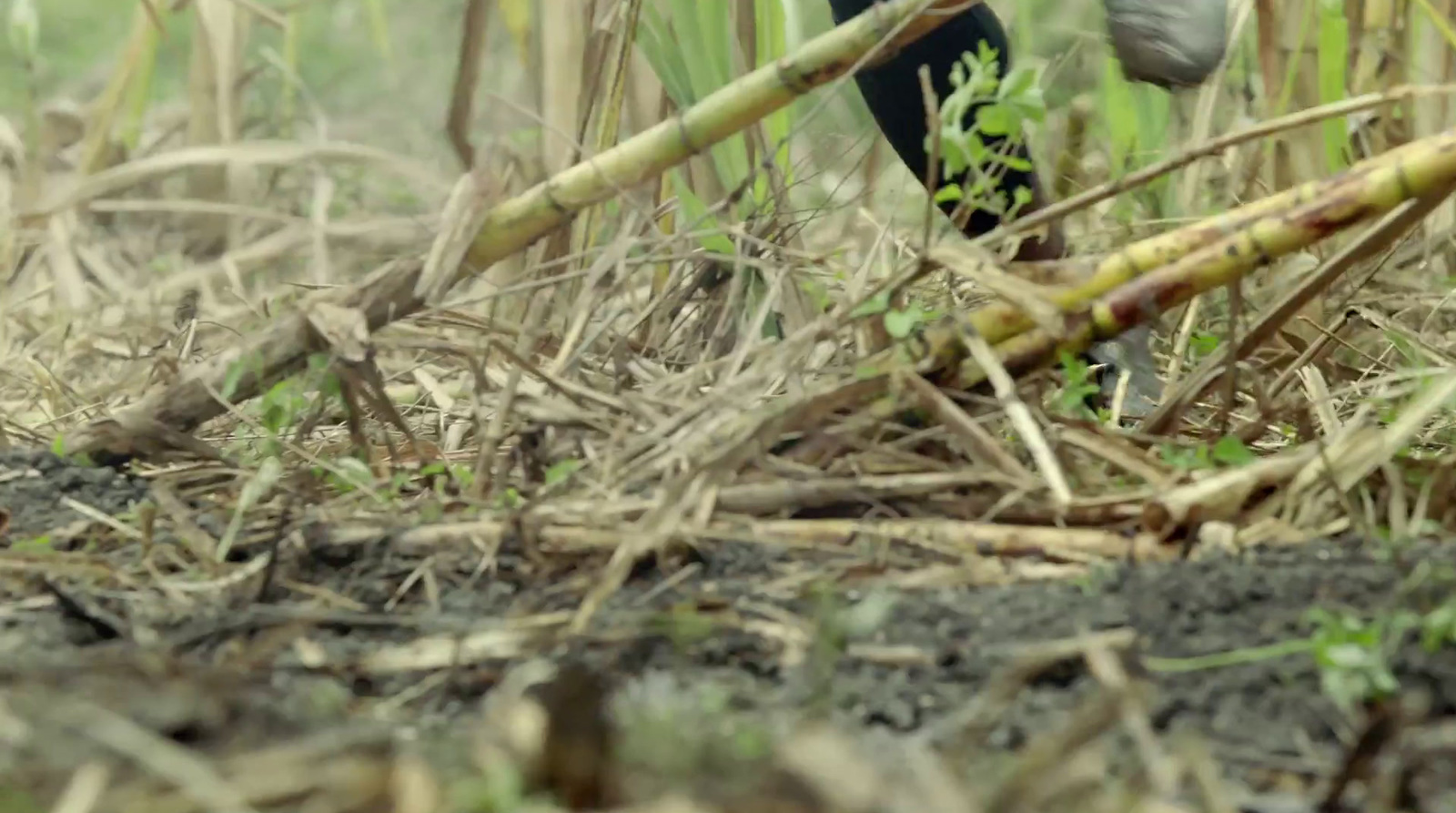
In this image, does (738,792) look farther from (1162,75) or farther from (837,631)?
(1162,75)

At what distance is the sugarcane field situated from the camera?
20.6 inches

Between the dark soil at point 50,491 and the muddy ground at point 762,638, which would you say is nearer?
the muddy ground at point 762,638

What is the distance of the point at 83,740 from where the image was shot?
0.52 meters

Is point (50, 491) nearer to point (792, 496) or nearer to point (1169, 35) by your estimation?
point (792, 496)

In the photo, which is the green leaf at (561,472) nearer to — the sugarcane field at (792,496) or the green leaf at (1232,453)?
the sugarcane field at (792,496)

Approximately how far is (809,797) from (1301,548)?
1.48 ft

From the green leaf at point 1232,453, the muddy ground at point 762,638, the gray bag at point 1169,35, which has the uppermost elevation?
the gray bag at point 1169,35

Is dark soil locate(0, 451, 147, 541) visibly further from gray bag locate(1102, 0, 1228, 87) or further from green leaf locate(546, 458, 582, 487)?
gray bag locate(1102, 0, 1228, 87)

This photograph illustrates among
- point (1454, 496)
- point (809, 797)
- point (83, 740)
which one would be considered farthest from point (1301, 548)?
point (83, 740)

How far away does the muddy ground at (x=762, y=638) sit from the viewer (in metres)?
0.59

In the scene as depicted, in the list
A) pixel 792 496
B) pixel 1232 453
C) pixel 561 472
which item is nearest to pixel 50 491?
pixel 561 472

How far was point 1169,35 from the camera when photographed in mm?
1061

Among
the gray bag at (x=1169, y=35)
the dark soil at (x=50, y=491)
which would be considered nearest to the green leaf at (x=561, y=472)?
the dark soil at (x=50, y=491)

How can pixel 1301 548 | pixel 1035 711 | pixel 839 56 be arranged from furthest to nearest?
1. pixel 839 56
2. pixel 1301 548
3. pixel 1035 711
